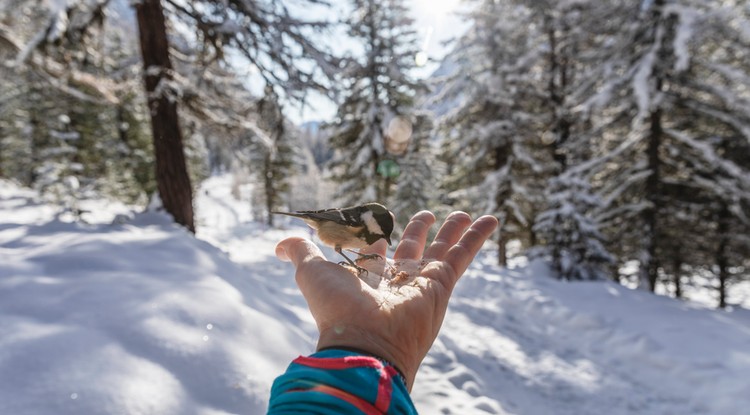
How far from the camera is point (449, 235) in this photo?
106 inches

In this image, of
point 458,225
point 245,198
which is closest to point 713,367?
point 458,225

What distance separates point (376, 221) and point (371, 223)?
3 cm

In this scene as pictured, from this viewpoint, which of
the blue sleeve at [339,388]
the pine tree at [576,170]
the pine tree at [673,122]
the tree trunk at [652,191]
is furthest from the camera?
the pine tree at [576,170]

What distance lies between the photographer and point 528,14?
13.7 meters

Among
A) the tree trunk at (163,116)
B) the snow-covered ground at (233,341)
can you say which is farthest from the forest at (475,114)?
the snow-covered ground at (233,341)

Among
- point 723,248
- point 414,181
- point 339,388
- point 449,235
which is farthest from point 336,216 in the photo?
point 414,181

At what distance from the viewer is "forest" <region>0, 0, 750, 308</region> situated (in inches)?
258

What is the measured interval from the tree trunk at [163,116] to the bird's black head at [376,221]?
17.7 feet

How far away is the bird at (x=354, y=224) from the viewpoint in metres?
2.27

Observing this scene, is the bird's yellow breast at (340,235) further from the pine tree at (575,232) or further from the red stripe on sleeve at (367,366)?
the pine tree at (575,232)

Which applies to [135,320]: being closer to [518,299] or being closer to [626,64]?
[518,299]

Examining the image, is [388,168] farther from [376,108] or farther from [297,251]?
[297,251]

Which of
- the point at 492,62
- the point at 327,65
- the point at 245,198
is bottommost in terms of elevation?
the point at 245,198

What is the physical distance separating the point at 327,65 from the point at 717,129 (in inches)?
446
